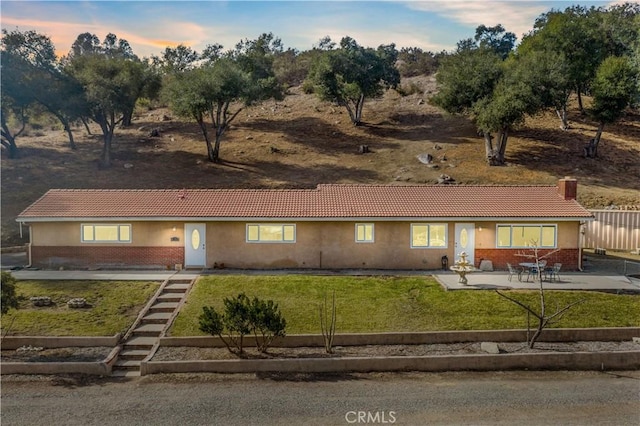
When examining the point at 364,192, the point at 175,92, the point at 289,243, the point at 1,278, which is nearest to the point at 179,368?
the point at 1,278

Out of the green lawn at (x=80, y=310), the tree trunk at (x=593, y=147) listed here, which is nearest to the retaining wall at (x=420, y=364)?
the green lawn at (x=80, y=310)

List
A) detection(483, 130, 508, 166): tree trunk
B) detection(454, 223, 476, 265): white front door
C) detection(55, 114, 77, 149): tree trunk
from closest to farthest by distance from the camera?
detection(454, 223, 476, 265): white front door
detection(483, 130, 508, 166): tree trunk
detection(55, 114, 77, 149): tree trunk

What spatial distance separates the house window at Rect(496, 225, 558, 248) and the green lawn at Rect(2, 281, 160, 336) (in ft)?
49.7

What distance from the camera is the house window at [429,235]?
23391 mm

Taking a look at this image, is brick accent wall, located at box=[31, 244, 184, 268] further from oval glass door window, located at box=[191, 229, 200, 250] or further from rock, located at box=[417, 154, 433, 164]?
rock, located at box=[417, 154, 433, 164]

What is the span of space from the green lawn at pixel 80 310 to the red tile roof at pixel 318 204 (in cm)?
385

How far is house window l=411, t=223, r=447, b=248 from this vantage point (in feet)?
76.7

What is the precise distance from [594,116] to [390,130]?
18.5 metres

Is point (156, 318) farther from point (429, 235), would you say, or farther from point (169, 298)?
point (429, 235)

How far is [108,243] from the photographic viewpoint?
23.4 metres

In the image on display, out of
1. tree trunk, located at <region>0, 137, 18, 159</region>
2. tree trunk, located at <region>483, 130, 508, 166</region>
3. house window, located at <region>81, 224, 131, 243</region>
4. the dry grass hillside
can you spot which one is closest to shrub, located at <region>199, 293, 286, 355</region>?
house window, located at <region>81, 224, 131, 243</region>

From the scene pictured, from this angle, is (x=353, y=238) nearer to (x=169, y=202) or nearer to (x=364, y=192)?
(x=364, y=192)

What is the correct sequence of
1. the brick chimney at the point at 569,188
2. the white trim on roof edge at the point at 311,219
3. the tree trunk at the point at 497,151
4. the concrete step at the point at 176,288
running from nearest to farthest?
the concrete step at the point at 176,288 → the white trim on roof edge at the point at 311,219 → the brick chimney at the point at 569,188 → the tree trunk at the point at 497,151

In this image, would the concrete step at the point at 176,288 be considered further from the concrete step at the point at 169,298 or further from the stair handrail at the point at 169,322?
the concrete step at the point at 169,298
